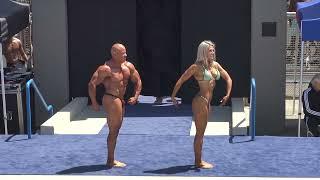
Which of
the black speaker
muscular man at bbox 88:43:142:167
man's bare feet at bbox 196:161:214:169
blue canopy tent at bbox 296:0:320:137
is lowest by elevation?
man's bare feet at bbox 196:161:214:169

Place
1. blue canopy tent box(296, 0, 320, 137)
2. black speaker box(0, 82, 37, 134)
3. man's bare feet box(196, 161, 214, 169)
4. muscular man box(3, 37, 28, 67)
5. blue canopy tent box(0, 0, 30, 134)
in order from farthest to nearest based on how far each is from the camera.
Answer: muscular man box(3, 37, 28, 67), black speaker box(0, 82, 37, 134), blue canopy tent box(0, 0, 30, 134), blue canopy tent box(296, 0, 320, 137), man's bare feet box(196, 161, 214, 169)

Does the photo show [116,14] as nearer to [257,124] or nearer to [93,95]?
[257,124]

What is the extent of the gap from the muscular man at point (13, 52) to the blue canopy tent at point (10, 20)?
43.7 inches

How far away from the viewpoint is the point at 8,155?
10320 millimetres

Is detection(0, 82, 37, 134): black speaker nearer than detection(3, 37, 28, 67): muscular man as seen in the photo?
Yes

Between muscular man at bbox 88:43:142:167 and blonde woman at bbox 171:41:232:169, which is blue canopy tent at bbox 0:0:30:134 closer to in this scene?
muscular man at bbox 88:43:142:167

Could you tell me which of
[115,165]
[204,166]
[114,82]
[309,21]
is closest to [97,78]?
[114,82]

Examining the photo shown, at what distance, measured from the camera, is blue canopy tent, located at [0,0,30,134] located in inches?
474

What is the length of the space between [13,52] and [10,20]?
257 centimetres

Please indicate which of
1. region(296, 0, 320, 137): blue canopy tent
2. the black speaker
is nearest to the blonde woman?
region(296, 0, 320, 137): blue canopy tent

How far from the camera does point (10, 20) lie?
41.6 ft

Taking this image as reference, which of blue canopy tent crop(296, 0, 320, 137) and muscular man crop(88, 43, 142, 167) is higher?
blue canopy tent crop(296, 0, 320, 137)

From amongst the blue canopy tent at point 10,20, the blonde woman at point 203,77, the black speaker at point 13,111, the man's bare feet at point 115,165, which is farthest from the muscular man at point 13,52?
the blonde woman at point 203,77

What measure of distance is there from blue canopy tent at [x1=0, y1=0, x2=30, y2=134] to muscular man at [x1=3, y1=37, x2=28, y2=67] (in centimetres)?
111
